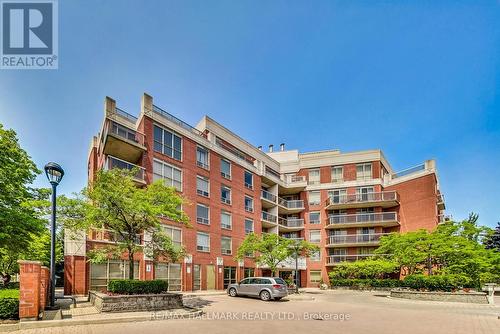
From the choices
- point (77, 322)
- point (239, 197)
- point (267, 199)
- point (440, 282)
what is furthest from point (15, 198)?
point (267, 199)

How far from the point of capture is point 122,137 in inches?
1027

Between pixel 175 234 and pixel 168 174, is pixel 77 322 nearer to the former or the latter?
pixel 175 234

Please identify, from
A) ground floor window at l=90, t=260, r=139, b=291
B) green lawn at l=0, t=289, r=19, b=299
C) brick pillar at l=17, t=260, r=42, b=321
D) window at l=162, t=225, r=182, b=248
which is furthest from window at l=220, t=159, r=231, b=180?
brick pillar at l=17, t=260, r=42, b=321

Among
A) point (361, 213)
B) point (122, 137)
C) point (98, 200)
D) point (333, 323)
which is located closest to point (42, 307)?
point (98, 200)

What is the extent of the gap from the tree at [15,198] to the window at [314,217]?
33.8 metres

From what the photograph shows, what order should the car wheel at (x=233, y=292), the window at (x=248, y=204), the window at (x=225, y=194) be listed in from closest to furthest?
1. the car wheel at (x=233, y=292)
2. the window at (x=225, y=194)
3. the window at (x=248, y=204)

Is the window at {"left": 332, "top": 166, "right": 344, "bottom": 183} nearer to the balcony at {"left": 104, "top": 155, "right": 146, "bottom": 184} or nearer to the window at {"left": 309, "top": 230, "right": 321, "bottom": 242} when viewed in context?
the window at {"left": 309, "top": 230, "right": 321, "bottom": 242}

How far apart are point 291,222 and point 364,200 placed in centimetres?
960

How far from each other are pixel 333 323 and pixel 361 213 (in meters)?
32.0

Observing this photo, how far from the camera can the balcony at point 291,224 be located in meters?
46.0

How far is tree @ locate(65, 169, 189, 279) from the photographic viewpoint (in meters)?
16.6

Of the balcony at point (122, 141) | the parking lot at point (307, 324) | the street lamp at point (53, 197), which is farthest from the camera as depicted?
the balcony at point (122, 141)

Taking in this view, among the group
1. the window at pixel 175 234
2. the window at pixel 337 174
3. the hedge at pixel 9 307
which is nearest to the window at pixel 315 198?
the window at pixel 337 174

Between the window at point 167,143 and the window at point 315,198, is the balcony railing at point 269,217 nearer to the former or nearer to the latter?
the window at point 315,198
